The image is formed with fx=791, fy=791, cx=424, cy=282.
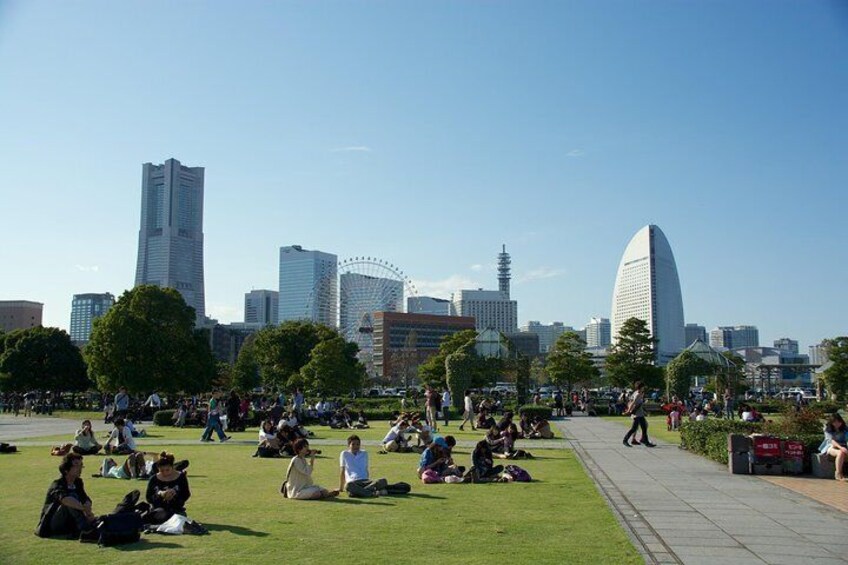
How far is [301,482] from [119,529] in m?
3.99

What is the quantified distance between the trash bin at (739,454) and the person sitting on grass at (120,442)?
46.7 ft

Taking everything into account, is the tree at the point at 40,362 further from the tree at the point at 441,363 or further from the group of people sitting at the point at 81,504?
the group of people sitting at the point at 81,504

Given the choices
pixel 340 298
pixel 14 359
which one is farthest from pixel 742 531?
pixel 340 298

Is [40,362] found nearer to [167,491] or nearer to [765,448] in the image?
[167,491]

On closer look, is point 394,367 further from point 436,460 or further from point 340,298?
point 436,460

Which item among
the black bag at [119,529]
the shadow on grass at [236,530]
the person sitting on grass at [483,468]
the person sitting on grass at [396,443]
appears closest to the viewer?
the black bag at [119,529]

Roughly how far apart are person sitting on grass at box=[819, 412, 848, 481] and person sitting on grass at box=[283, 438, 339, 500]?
1041 cm

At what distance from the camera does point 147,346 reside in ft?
166

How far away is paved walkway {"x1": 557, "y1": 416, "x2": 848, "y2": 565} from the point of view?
9.09m

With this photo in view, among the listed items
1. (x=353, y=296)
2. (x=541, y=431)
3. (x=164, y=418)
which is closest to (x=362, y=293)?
(x=353, y=296)

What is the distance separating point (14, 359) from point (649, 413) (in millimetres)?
49230

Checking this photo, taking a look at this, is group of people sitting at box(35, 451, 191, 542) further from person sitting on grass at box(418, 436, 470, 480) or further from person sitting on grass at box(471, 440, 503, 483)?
person sitting on grass at box(471, 440, 503, 483)

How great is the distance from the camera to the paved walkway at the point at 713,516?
29.8 ft

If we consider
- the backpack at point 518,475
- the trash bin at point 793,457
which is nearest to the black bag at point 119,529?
the backpack at point 518,475
